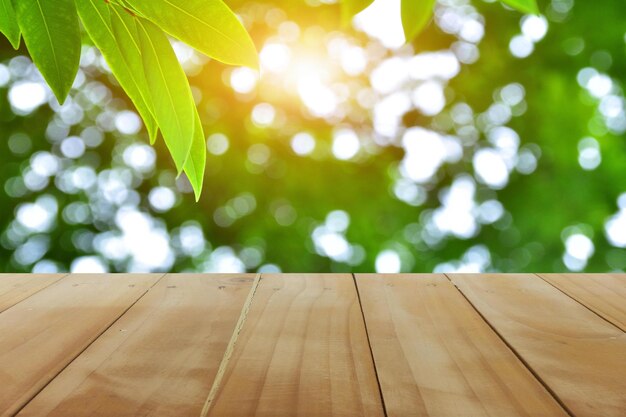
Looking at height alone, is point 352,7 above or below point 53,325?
above

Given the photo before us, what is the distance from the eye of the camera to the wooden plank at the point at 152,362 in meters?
0.63

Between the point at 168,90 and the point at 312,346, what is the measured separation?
1.39ft

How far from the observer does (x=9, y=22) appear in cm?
52

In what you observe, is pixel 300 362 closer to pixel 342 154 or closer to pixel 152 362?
pixel 152 362

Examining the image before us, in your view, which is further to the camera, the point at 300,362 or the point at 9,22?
the point at 300,362

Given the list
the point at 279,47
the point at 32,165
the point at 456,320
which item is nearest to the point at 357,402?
the point at 456,320

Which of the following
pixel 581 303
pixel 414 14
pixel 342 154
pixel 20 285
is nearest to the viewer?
pixel 414 14

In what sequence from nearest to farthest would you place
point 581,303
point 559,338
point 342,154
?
point 559,338, point 581,303, point 342,154

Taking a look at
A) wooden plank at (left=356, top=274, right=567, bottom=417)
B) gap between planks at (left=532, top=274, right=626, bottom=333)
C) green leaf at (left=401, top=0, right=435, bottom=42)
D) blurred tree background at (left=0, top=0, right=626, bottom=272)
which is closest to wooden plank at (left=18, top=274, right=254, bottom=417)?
wooden plank at (left=356, top=274, right=567, bottom=417)

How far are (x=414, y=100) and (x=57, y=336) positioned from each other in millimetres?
2979

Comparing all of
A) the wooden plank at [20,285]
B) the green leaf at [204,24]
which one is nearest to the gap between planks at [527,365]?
the green leaf at [204,24]

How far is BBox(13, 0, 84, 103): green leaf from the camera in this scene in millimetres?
481

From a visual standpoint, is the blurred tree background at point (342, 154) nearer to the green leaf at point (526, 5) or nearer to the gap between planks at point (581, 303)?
the gap between planks at point (581, 303)

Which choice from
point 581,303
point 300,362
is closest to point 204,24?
point 300,362
